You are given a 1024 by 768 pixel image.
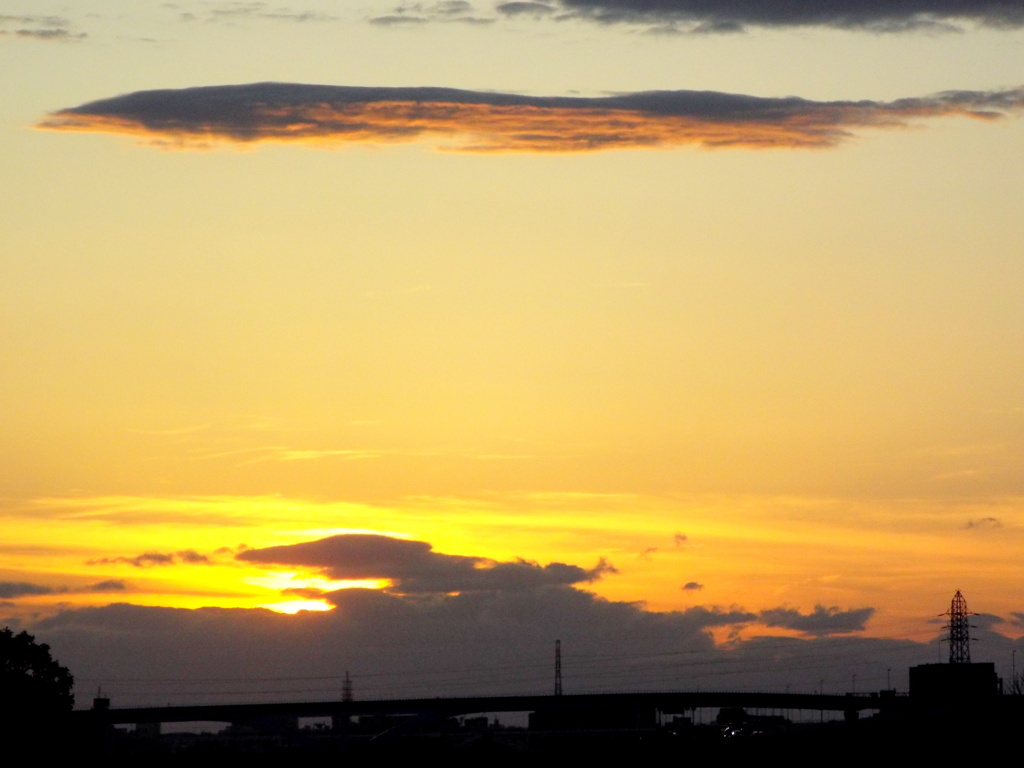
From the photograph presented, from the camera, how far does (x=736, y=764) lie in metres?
83.2

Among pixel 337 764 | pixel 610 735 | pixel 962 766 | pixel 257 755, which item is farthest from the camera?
pixel 610 735

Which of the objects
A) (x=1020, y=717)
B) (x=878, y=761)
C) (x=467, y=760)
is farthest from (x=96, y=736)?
(x=1020, y=717)

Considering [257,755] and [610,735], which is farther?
[610,735]

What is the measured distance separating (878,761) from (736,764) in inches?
336

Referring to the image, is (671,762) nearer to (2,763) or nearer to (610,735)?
(2,763)

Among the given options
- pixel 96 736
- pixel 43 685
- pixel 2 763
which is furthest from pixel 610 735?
pixel 2 763

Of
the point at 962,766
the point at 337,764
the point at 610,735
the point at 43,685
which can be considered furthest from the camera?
the point at 610,735

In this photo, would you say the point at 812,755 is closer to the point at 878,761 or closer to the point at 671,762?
the point at 878,761

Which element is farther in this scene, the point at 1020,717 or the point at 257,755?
the point at 257,755

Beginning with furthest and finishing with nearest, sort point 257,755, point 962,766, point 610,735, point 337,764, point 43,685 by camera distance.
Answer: point 610,735 → point 43,685 → point 257,755 → point 337,764 → point 962,766

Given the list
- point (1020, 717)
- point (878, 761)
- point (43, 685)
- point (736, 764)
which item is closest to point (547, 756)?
point (736, 764)

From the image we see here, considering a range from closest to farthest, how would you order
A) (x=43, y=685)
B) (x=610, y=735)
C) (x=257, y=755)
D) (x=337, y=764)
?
(x=337, y=764) → (x=257, y=755) → (x=43, y=685) → (x=610, y=735)

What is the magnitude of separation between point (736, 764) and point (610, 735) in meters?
104

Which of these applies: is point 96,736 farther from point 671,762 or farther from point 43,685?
point 43,685
